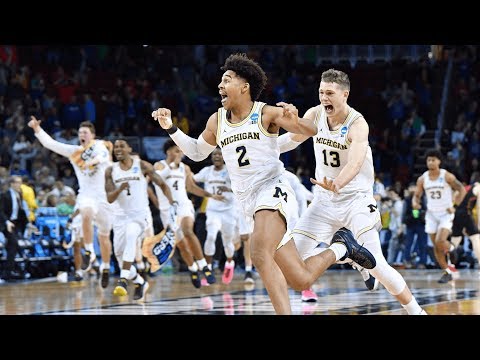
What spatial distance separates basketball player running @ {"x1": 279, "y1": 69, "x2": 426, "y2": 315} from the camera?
988 centimetres

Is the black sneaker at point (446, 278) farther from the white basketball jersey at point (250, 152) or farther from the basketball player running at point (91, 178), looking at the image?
the white basketball jersey at point (250, 152)

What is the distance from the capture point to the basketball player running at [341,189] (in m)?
9.88

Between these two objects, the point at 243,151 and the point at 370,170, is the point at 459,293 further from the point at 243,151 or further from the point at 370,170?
the point at 243,151

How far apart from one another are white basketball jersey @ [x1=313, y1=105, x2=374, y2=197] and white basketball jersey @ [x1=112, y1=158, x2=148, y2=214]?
5.69 meters

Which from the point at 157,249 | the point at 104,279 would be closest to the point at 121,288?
the point at 157,249

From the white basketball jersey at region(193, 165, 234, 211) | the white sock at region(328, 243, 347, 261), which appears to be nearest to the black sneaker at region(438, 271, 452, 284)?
the white basketball jersey at region(193, 165, 234, 211)

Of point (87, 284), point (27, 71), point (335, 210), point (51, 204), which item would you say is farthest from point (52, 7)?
point (27, 71)

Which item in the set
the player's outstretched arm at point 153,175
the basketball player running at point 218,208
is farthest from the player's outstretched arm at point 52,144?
the basketball player running at point 218,208

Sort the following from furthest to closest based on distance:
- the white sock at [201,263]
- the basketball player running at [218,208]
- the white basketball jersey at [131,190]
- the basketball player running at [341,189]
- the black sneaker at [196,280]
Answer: the basketball player running at [218,208], the white sock at [201,263], the black sneaker at [196,280], the white basketball jersey at [131,190], the basketball player running at [341,189]

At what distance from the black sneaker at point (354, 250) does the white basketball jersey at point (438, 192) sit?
31.0ft

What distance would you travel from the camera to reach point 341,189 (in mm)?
10148

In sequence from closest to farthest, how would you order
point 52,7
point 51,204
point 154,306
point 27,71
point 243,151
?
point 243,151 < point 52,7 < point 154,306 < point 51,204 < point 27,71
